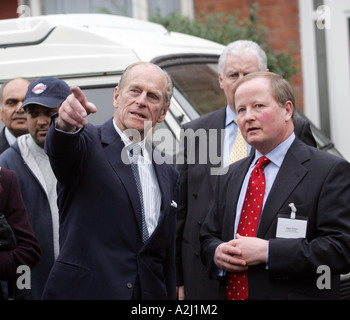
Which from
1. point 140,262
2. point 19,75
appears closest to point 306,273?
point 140,262

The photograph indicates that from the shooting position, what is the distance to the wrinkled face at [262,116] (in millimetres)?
3500

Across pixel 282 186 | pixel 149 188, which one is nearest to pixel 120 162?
pixel 149 188

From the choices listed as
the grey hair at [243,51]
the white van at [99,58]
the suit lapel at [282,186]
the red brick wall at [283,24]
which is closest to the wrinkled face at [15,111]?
the white van at [99,58]

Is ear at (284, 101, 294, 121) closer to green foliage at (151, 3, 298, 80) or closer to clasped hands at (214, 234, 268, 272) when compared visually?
clasped hands at (214, 234, 268, 272)

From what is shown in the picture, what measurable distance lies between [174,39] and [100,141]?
9.27ft

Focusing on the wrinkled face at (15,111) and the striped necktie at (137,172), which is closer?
the striped necktie at (137,172)

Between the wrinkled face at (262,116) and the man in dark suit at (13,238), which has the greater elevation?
the wrinkled face at (262,116)

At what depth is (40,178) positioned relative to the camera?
4.37 metres

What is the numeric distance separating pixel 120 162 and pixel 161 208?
0.33 metres

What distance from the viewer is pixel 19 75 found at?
531 centimetres

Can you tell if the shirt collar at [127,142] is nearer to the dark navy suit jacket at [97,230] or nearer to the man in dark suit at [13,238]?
the dark navy suit jacket at [97,230]

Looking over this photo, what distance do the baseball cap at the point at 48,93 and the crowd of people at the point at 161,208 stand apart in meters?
0.68

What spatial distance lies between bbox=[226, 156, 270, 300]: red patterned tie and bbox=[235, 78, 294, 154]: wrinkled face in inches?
5.2

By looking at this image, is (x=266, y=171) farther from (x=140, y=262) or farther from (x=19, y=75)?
(x=19, y=75)
